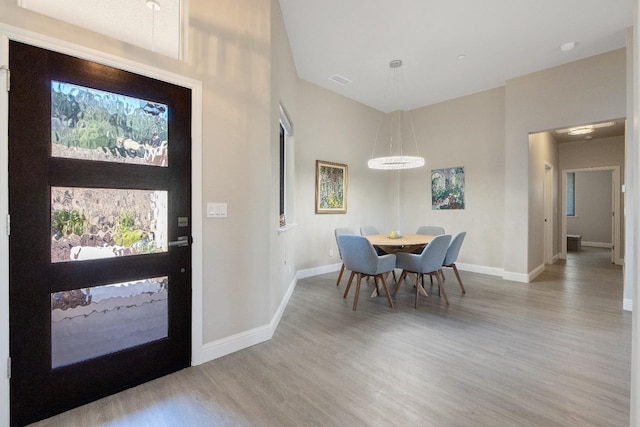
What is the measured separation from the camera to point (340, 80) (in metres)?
4.82

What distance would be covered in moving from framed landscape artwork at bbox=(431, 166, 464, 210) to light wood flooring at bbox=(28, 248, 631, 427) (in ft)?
8.39

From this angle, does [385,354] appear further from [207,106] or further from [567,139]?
[567,139]

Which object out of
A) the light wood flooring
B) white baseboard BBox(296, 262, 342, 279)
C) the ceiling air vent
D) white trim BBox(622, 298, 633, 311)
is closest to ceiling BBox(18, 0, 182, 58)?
the light wood flooring

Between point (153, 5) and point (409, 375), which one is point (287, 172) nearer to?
point (153, 5)

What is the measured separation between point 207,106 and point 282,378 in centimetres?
215

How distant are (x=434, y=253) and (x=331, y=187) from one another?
2.30 metres

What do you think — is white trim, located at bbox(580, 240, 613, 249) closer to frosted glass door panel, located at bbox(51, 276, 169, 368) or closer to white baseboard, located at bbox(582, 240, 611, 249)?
white baseboard, located at bbox(582, 240, 611, 249)

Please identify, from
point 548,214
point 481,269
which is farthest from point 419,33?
point 548,214

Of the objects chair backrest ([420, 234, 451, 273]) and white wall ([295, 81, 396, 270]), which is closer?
chair backrest ([420, 234, 451, 273])

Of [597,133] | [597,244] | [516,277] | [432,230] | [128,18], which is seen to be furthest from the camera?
[597,244]

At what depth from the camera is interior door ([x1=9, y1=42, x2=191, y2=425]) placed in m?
1.58

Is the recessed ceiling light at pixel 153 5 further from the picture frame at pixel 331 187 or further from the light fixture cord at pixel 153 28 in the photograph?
the picture frame at pixel 331 187

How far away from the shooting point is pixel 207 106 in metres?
2.24

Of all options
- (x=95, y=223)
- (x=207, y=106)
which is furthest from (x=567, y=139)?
(x=95, y=223)
